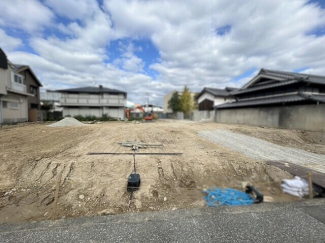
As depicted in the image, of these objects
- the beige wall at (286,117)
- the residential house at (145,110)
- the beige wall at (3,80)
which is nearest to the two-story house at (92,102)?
the residential house at (145,110)

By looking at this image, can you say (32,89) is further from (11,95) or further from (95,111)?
(95,111)

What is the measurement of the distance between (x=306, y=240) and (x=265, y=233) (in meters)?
0.43

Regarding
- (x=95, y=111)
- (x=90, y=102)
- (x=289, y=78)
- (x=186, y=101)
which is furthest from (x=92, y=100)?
(x=289, y=78)

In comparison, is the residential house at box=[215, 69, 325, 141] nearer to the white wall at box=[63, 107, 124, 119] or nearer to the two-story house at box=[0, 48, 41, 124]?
the white wall at box=[63, 107, 124, 119]

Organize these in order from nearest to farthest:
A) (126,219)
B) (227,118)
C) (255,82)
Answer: (126,219), (255,82), (227,118)

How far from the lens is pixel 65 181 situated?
3.55 m

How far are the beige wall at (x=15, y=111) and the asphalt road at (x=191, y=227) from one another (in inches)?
581

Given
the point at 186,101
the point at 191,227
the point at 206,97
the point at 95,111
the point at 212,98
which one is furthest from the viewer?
the point at 186,101

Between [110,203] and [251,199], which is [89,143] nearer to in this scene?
[110,203]

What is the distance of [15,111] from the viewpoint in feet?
45.6

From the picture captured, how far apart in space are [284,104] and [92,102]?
803 inches

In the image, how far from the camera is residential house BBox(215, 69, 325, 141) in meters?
8.84

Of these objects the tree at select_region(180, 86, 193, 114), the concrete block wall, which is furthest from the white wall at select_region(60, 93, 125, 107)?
the concrete block wall

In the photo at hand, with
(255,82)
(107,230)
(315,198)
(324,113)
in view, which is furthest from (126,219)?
(255,82)
